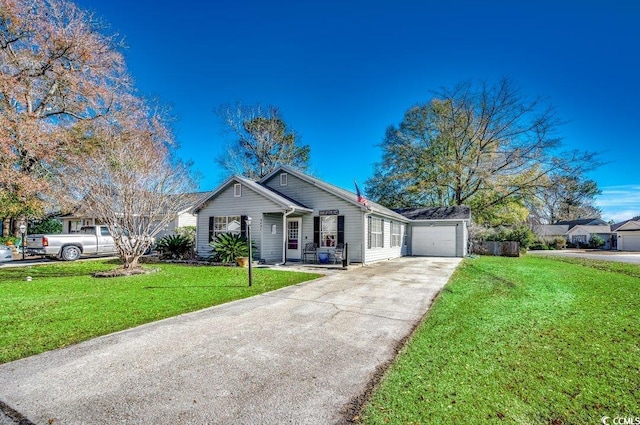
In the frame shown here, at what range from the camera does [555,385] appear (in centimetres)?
302

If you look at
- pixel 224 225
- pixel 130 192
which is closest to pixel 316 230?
pixel 224 225

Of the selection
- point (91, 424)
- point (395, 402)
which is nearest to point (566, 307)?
point (395, 402)

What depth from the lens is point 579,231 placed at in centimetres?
4897

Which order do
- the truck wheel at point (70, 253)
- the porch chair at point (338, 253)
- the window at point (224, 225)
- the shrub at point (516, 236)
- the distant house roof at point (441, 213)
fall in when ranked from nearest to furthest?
the porch chair at point (338, 253) < the window at point (224, 225) < the truck wheel at point (70, 253) < the distant house roof at point (441, 213) < the shrub at point (516, 236)

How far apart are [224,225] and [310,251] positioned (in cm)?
465

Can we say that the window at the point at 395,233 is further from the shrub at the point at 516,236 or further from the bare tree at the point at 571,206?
the bare tree at the point at 571,206

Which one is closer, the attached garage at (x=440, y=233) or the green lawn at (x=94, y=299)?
the green lawn at (x=94, y=299)

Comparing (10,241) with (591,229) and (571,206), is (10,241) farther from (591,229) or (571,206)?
(571,206)

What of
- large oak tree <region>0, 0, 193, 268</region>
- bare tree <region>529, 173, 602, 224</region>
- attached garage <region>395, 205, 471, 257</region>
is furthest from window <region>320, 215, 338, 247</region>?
bare tree <region>529, 173, 602, 224</region>

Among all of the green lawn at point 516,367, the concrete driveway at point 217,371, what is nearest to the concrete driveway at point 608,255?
the green lawn at point 516,367

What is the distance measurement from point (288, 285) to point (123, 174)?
285 inches

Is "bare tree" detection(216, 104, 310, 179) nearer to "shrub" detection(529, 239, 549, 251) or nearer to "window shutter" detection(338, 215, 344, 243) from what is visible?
"window shutter" detection(338, 215, 344, 243)

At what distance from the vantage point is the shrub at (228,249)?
45.1 feet

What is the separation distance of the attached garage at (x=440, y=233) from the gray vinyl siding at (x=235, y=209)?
37.8 ft
